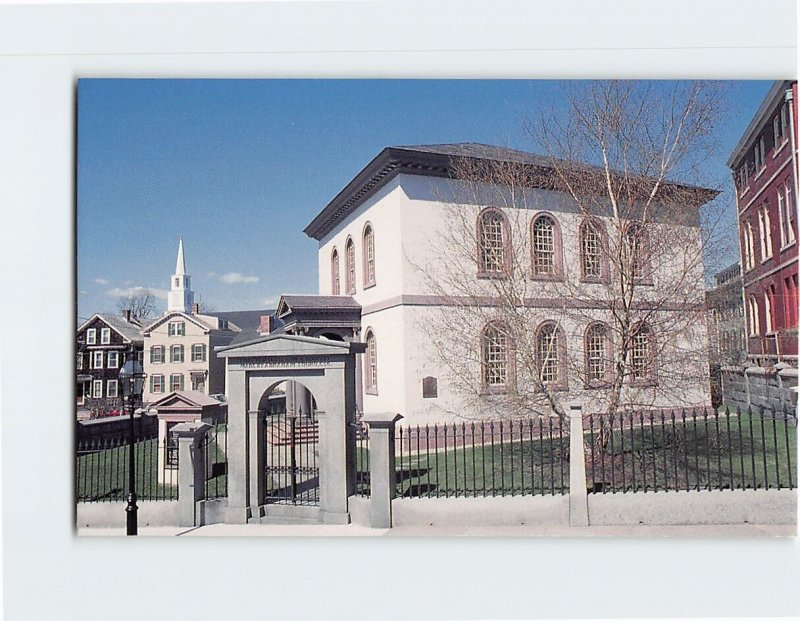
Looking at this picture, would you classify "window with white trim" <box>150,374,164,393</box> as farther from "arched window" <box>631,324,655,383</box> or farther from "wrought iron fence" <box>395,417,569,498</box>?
"arched window" <box>631,324,655,383</box>

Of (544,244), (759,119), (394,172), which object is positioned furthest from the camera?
(394,172)

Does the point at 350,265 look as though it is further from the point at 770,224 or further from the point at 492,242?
the point at 770,224

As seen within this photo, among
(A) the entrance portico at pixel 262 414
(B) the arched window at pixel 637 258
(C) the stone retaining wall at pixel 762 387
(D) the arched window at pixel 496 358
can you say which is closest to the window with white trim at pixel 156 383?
(A) the entrance portico at pixel 262 414

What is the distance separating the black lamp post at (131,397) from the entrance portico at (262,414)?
110cm

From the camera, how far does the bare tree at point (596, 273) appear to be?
747cm

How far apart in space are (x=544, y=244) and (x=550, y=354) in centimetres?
152

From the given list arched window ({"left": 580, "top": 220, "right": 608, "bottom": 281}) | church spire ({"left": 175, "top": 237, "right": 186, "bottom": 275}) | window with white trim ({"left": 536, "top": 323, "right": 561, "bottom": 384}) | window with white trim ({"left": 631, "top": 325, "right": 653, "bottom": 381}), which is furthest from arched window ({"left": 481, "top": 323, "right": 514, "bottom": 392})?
church spire ({"left": 175, "top": 237, "right": 186, "bottom": 275})

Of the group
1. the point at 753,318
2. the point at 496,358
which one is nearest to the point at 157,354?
the point at 496,358

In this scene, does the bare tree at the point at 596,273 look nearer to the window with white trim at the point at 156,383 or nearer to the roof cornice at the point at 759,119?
the roof cornice at the point at 759,119

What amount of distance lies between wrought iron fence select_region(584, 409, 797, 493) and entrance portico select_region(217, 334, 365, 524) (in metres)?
3.02

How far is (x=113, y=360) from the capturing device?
712 cm

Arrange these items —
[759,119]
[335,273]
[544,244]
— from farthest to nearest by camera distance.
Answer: [335,273]
[544,244]
[759,119]

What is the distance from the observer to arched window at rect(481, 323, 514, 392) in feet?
25.5

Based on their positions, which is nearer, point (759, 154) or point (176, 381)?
point (759, 154)
